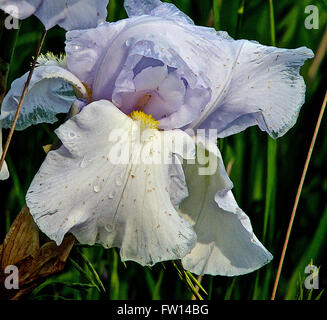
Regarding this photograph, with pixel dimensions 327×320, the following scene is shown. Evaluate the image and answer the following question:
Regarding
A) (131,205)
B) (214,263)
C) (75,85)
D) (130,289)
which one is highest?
(75,85)

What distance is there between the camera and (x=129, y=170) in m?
0.70

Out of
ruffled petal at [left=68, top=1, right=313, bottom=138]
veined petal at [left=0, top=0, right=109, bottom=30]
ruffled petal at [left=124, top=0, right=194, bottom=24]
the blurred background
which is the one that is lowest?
the blurred background

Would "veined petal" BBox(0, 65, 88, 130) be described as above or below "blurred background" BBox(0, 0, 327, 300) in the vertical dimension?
above

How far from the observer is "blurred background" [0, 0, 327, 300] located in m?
1.14

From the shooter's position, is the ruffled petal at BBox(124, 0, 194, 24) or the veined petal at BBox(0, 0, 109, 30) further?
the ruffled petal at BBox(124, 0, 194, 24)

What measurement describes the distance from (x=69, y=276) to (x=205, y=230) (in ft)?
1.74

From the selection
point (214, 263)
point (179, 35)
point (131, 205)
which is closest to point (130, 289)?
point (214, 263)

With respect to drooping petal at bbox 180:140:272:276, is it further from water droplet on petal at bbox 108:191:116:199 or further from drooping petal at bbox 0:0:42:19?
drooping petal at bbox 0:0:42:19

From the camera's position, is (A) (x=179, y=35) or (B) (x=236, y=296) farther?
(B) (x=236, y=296)

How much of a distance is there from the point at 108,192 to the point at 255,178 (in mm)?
650

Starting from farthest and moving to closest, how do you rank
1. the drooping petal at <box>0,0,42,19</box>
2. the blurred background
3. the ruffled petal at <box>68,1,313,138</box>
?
the blurred background < the ruffled petal at <box>68,1,313,138</box> < the drooping petal at <box>0,0,42,19</box>

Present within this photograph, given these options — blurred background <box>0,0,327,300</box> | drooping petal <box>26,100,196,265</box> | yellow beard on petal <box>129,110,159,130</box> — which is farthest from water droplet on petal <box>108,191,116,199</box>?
blurred background <box>0,0,327,300</box>

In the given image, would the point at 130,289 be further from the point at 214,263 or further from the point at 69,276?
the point at 214,263

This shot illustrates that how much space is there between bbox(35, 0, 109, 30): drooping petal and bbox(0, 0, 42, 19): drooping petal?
0.04ft
